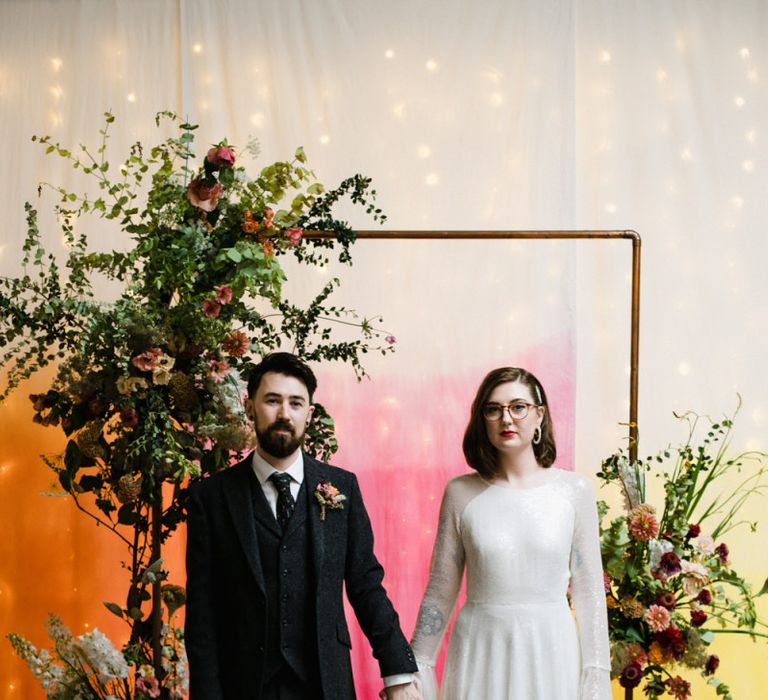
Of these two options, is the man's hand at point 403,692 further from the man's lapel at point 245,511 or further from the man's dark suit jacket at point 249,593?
the man's lapel at point 245,511

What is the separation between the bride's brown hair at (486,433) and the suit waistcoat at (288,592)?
65 cm

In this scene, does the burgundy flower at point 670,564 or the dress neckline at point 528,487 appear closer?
the dress neckline at point 528,487

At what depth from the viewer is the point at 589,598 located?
2979mm

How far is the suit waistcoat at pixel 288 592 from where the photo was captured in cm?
256

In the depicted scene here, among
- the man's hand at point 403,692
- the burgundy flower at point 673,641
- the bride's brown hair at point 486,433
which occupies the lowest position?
the burgundy flower at point 673,641

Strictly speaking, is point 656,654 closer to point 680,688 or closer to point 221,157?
point 680,688

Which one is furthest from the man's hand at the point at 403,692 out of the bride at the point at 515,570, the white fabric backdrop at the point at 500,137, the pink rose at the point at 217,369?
the white fabric backdrop at the point at 500,137

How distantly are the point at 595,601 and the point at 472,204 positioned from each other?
1.90 m

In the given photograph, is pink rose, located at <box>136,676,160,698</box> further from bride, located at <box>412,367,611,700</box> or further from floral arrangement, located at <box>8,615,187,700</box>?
bride, located at <box>412,367,611,700</box>

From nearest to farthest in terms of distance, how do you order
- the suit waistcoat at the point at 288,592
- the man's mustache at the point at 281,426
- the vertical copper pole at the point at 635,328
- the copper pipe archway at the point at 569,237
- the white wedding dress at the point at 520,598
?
1. the suit waistcoat at the point at 288,592
2. the man's mustache at the point at 281,426
3. the white wedding dress at the point at 520,598
4. the copper pipe archway at the point at 569,237
5. the vertical copper pole at the point at 635,328

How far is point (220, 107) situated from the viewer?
13.9 ft

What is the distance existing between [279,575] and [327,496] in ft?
0.82

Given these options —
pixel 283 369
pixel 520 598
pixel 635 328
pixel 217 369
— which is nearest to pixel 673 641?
pixel 520 598

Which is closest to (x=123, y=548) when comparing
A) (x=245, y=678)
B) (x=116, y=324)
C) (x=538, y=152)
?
(x=116, y=324)
